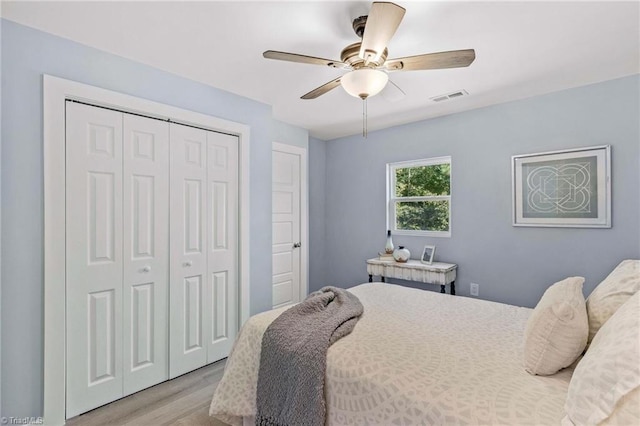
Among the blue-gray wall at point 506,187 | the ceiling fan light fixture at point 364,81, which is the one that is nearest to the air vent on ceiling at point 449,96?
the blue-gray wall at point 506,187

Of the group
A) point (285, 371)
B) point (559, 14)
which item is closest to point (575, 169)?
point (559, 14)

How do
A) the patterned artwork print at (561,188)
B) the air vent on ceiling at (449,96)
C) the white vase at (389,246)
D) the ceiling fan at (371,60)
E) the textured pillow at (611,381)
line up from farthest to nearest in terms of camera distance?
the white vase at (389,246) → the air vent on ceiling at (449,96) → the patterned artwork print at (561,188) → the ceiling fan at (371,60) → the textured pillow at (611,381)

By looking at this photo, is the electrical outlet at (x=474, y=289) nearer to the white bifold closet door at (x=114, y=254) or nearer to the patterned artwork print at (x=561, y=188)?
the patterned artwork print at (x=561, y=188)

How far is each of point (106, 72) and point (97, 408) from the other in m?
2.26

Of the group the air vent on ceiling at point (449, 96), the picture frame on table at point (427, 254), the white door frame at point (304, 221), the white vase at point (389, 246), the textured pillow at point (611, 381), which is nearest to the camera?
the textured pillow at point (611, 381)

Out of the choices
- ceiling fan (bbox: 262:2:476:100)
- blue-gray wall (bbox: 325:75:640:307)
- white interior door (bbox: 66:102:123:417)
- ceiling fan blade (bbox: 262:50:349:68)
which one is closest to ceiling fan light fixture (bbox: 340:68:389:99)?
ceiling fan (bbox: 262:2:476:100)

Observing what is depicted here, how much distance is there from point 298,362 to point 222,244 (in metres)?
1.68

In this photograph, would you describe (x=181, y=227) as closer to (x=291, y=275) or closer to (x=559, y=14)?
(x=291, y=275)

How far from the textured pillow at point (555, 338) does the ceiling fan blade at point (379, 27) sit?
1.38m

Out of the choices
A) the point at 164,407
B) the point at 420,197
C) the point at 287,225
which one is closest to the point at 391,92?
the point at 420,197

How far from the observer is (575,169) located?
2.90 meters

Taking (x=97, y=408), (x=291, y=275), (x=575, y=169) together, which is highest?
(x=575, y=169)

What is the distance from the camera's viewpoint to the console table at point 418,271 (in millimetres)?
3408

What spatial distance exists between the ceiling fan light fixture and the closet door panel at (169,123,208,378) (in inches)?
58.5
